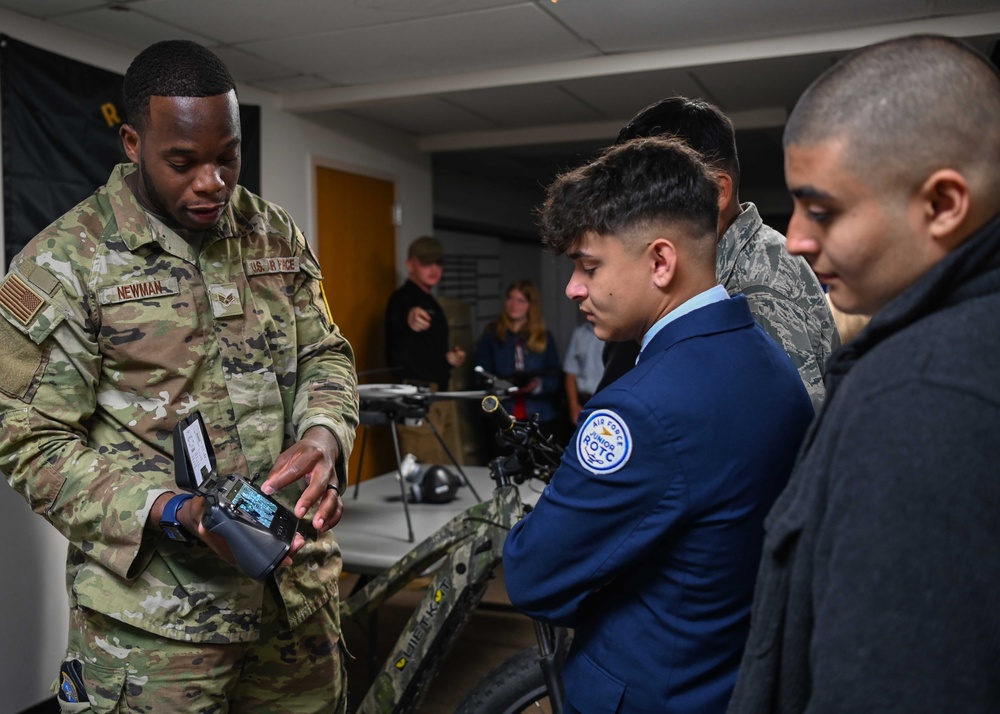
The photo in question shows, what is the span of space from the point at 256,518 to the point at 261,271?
549 mm

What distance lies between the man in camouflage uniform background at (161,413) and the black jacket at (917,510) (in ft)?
2.76

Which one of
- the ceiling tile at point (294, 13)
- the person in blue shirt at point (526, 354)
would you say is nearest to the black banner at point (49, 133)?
the ceiling tile at point (294, 13)

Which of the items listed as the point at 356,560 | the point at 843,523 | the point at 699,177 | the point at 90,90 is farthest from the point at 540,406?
the point at 843,523

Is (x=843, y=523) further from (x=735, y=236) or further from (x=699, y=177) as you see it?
(x=735, y=236)

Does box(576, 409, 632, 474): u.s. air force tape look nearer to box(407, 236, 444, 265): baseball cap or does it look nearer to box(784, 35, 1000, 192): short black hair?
box(784, 35, 1000, 192): short black hair

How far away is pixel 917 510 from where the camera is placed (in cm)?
59

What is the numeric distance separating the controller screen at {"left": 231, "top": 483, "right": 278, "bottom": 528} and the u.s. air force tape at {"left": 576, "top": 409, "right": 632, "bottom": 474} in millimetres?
507

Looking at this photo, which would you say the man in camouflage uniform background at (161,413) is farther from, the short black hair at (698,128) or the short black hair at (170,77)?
the short black hair at (698,128)

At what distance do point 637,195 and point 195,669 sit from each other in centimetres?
107

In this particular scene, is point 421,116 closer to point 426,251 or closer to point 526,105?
point 526,105

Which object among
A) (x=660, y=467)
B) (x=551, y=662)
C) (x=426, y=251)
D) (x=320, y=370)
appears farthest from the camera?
(x=426, y=251)

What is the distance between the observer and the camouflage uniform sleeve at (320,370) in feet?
4.90

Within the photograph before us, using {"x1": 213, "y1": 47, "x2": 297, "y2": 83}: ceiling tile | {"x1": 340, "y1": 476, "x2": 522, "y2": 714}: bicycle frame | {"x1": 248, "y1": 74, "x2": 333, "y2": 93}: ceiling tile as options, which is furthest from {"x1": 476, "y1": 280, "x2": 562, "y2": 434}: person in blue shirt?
{"x1": 340, "y1": 476, "x2": 522, "y2": 714}: bicycle frame

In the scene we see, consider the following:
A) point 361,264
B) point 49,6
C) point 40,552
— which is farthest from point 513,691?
point 361,264
